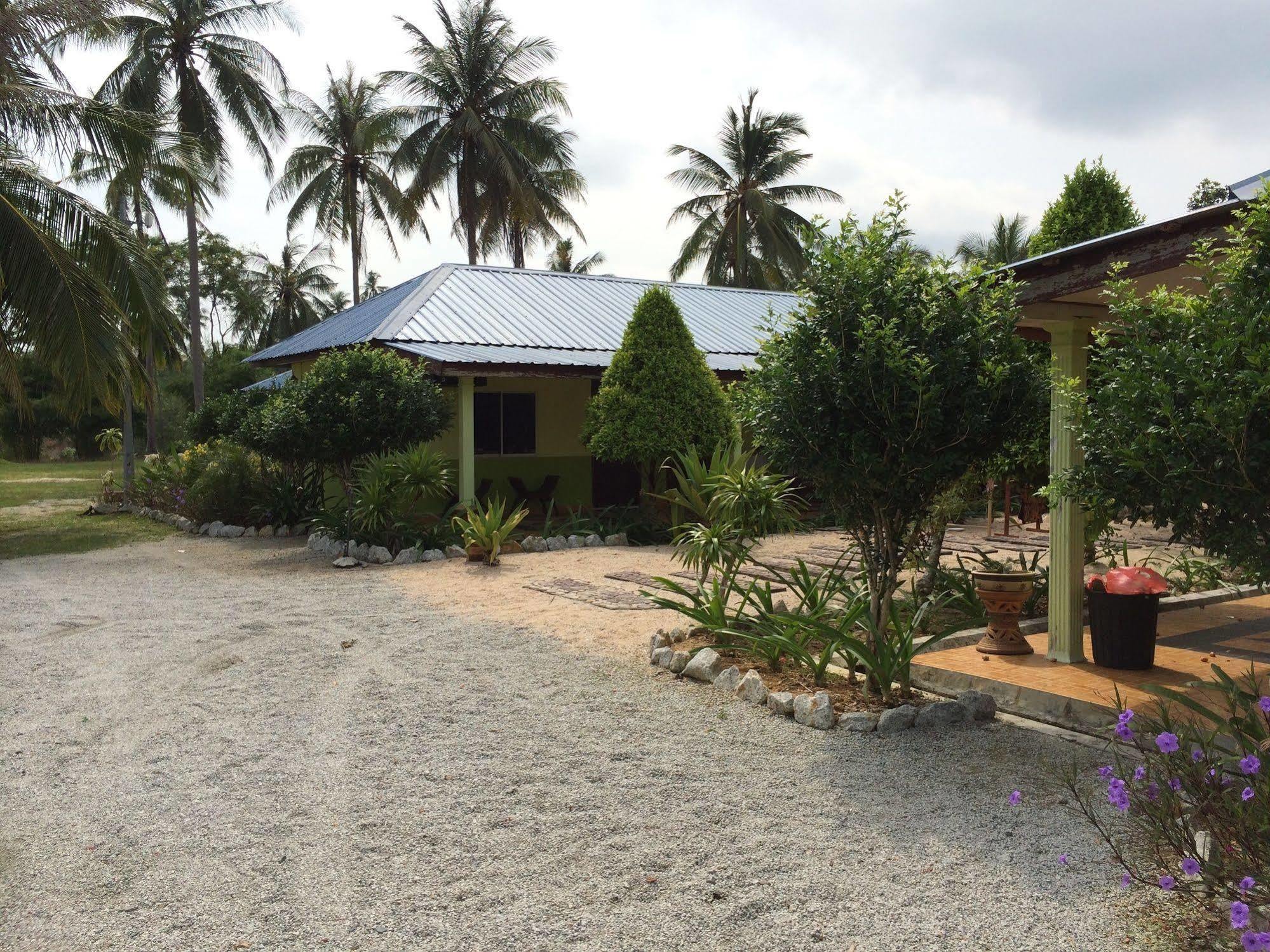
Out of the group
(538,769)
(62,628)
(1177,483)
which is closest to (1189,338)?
(1177,483)

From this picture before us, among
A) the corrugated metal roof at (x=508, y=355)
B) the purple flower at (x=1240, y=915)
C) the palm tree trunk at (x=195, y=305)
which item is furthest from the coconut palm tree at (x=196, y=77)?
the purple flower at (x=1240, y=915)

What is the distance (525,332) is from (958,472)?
10.8m

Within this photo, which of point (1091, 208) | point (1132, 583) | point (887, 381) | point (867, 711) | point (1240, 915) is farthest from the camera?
point (1091, 208)

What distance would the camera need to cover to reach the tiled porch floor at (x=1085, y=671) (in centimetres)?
499

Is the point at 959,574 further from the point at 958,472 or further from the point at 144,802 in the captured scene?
the point at 144,802

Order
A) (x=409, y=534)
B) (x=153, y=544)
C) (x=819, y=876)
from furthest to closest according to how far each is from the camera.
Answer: (x=153, y=544)
(x=409, y=534)
(x=819, y=876)

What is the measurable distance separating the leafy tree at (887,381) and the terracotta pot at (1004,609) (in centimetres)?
92

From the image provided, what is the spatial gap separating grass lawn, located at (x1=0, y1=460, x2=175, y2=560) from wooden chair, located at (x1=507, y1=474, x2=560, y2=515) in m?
5.33

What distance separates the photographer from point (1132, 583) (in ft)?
18.1

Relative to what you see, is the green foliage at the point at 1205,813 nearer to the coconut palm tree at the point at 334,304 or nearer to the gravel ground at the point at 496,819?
the gravel ground at the point at 496,819

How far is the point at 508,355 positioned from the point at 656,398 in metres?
2.32

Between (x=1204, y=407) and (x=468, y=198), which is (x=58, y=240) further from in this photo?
(x=468, y=198)

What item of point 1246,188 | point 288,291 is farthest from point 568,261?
point 1246,188

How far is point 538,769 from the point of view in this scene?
174 inches
